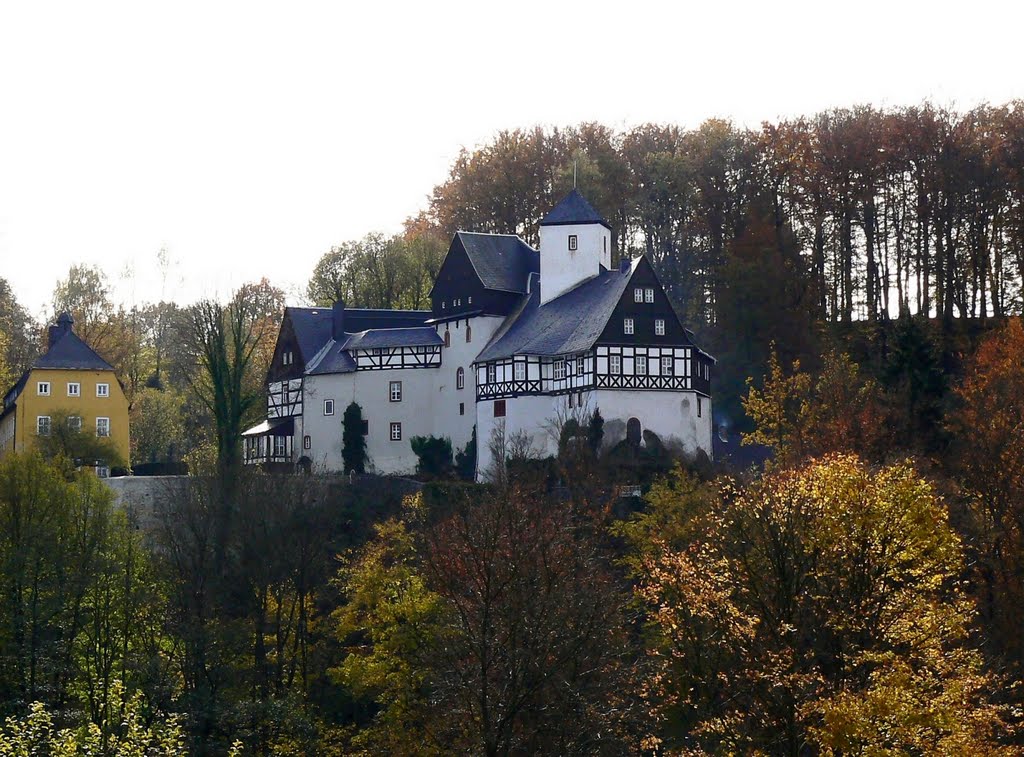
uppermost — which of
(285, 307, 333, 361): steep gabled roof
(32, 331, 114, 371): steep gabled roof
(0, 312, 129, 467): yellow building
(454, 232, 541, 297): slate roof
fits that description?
(454, 232, 541, 297): slate roof

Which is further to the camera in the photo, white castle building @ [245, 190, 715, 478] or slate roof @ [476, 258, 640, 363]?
slate roof @ [476, 258, 640, 363]

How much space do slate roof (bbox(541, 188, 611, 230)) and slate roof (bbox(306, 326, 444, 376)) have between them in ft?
20.6

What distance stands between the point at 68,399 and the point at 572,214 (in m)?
20.1

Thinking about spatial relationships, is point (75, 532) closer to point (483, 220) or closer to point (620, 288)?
point (620, 288)

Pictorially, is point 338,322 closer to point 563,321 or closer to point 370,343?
point 370,343

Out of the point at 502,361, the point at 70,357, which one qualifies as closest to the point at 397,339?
the point at 502,361

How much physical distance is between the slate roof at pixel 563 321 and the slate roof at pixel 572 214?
1.96 meters

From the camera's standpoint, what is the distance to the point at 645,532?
5003 centimetres

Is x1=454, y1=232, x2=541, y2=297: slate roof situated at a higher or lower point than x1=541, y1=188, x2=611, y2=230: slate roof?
lower

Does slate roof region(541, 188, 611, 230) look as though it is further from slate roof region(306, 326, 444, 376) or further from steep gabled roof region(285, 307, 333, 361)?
steep gabled roof region(285, 307, 333, 361)

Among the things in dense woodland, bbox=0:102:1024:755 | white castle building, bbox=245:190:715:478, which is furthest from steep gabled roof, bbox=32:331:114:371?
white castle building, bbox=245:190:715:478

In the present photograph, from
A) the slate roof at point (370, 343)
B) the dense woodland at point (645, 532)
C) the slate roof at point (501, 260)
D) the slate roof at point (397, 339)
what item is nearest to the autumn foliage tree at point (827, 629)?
the dense woodland at point (645, 532)

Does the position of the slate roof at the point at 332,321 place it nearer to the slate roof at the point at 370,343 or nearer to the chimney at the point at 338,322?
the chimney at the point at 338,322

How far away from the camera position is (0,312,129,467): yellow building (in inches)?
2729
